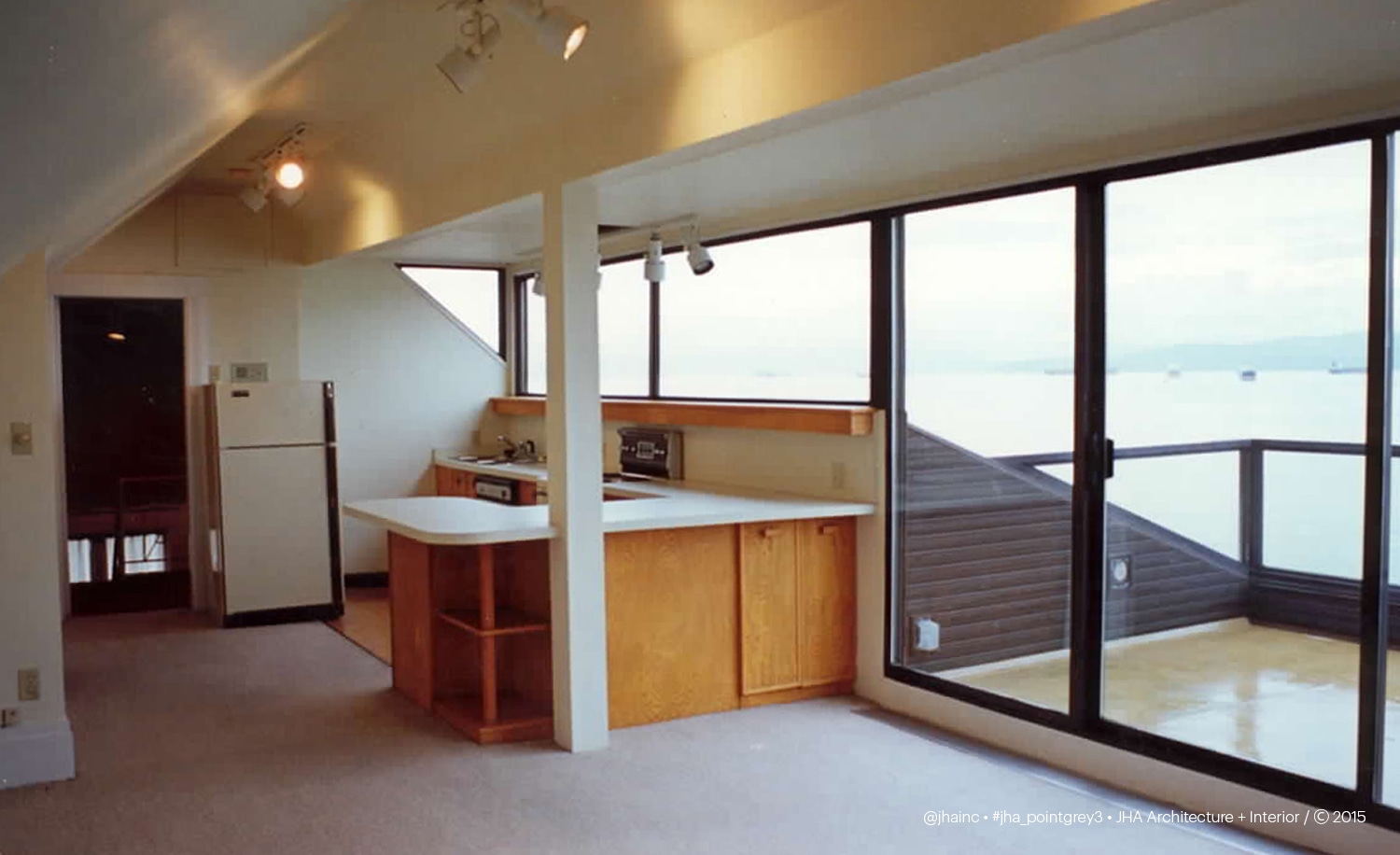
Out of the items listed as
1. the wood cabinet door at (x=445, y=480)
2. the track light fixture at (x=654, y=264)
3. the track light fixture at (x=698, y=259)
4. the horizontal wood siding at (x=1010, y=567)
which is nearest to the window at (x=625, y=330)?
the track light fixture at (x=654, y=264)

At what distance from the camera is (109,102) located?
1462 mm

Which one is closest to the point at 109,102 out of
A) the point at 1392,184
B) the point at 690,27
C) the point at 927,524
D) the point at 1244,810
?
the point at 690,27

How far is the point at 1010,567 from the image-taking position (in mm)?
4477

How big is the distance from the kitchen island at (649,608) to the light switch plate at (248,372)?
7.75 ft

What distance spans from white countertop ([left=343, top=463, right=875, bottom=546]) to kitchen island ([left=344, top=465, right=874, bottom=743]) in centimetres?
1

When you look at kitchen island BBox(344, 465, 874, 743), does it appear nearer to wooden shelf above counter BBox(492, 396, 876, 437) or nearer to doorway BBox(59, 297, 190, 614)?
wooden shelf above counter BBox(492, 396, 876, 437)

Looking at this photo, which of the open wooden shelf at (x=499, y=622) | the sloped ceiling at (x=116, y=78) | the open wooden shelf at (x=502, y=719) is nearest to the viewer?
the sloped ceiling at (x=116, y=78)

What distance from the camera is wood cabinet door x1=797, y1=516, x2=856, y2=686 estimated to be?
5020mm

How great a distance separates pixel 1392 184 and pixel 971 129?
119 centimetres

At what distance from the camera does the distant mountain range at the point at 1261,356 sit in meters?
3.38

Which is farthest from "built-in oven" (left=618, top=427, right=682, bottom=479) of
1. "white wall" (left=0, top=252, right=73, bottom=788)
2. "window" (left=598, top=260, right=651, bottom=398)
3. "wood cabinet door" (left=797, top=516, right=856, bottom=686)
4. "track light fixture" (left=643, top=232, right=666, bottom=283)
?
"white wall" (left=0, top=252, right=73, bottom=788)

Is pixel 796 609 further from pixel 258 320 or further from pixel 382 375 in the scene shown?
pixel 258 320

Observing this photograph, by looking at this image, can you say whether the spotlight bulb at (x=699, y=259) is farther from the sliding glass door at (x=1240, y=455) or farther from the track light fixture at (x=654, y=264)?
the sliding glass door at (x=1240, y=455)

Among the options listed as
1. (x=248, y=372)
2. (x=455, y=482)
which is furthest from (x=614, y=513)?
(x=248, y=372)
